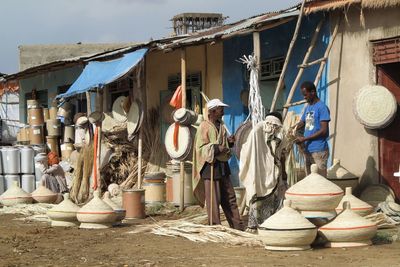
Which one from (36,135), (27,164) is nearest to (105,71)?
(27,164)

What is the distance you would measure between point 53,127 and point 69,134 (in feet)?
2.08

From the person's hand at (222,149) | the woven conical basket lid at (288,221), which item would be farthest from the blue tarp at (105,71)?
the woven conical basket lid at (288,221)

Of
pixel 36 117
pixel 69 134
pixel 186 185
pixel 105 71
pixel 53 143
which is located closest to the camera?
pixel 186 185

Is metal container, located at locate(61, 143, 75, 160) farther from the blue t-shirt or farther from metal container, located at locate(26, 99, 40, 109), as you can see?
the blue t-shirt

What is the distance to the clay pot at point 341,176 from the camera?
9938mm

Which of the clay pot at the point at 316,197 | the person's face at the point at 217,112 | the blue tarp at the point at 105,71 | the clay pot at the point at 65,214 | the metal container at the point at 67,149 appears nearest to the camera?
the clay pot at the point at 316,197

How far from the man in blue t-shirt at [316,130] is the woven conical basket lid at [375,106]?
2.57 ft

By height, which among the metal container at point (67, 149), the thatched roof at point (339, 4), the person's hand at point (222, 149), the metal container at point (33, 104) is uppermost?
the thatched roof at point (339, 4)

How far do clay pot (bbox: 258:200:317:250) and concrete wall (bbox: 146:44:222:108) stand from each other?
6.12 meters

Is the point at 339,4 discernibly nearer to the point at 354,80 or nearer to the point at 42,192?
the point at 354,80

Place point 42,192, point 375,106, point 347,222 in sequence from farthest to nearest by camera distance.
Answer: point 42,192, point 375,106, point 347,222

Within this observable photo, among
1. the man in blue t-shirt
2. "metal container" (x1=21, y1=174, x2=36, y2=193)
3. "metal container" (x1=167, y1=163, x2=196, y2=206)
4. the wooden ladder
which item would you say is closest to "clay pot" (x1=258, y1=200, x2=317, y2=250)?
the man in blue t-shirt

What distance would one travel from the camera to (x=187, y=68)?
47.0ft

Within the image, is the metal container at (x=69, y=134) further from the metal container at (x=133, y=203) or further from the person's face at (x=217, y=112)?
the person's face at (x=217, y=112)
